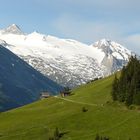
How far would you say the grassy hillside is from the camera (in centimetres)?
14475

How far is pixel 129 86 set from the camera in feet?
589

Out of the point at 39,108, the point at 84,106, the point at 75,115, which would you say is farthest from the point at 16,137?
the point at 39,108

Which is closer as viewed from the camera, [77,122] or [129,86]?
[77,122]

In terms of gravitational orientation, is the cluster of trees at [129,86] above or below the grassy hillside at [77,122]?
above

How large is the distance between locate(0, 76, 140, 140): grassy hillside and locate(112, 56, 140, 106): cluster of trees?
3679 millimetres

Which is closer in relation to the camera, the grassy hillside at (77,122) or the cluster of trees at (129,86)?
the grassy hillside at (77,122)

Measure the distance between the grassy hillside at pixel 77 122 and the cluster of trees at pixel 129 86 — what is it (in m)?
3.68

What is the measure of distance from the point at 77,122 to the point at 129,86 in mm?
29979

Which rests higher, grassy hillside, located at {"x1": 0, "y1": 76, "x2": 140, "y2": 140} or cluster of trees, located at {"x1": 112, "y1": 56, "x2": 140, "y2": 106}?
cluster of trees, located at {"x1": 112, "y1": 56, "x2": 140, "y2": 106}

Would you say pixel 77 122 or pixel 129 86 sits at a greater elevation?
pixel 129 86

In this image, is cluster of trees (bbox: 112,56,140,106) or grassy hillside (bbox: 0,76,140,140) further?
cluster of trees (bbox: 112,56,140,106)

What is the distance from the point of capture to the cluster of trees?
171625 mm

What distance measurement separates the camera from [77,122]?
158375 millimetres

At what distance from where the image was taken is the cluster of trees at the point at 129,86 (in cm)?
17162
